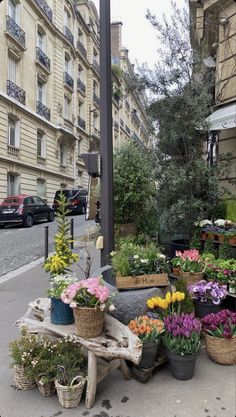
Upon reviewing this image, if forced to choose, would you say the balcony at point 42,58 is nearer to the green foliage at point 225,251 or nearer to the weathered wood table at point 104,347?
the green foliage at point 225,251

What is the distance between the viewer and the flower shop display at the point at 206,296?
4.13m

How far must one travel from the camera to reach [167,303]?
3.83m

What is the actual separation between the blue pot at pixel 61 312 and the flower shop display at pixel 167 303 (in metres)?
0.83

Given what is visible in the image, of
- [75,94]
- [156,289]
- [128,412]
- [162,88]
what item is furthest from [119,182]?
[75,94]

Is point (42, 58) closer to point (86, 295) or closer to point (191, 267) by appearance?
point (191, 267)

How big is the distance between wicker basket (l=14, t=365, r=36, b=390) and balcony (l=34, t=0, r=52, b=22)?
28218 millimetres

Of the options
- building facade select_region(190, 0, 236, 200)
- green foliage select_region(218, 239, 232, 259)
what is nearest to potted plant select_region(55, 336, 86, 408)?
green foliage select_region(218, 239, 232, 259)

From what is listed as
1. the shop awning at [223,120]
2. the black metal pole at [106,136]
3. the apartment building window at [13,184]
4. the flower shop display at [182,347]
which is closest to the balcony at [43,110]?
the apartment building window at [13,184]

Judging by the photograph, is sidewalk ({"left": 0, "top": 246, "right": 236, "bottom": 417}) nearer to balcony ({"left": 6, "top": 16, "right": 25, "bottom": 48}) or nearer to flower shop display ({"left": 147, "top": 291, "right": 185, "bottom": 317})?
flower shop display ({"left": 147, "top": 291, "right": 185, "bottom": 317})

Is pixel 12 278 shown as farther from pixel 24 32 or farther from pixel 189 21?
pixel 24 32

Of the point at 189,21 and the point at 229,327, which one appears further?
the point at 189,21

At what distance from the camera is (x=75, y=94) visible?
114 feet

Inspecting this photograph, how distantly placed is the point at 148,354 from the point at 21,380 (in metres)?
1.17

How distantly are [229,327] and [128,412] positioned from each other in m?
1.28
